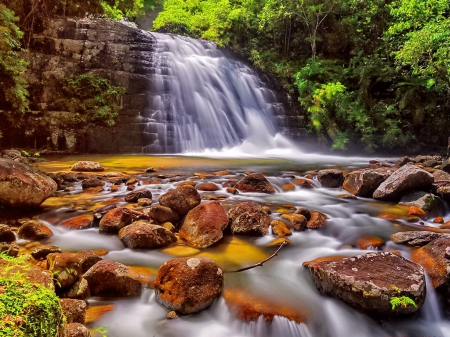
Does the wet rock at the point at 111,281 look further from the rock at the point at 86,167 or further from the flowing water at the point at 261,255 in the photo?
the rock at the point at 86,167

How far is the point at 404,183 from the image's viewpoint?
5.52 metres

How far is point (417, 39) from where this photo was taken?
963cm

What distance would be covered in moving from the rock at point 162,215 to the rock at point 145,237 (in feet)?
1.32

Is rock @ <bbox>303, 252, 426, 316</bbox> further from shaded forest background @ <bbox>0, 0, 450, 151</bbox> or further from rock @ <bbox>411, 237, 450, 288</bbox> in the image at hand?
shaded forest background @ <bbox>0, 0, 450, 151</bbox>

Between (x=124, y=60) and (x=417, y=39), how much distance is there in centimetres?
1164

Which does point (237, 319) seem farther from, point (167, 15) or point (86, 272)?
point (167, 15)

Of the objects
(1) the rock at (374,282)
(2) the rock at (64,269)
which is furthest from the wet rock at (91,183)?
(1) the rock at (374,282)

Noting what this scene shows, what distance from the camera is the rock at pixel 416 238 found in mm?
3631

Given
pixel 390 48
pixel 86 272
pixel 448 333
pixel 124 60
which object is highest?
pixel 390 48

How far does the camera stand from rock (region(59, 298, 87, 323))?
2.15 m

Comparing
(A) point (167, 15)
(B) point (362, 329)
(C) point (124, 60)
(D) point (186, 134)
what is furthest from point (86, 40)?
(B) point (362, 329)

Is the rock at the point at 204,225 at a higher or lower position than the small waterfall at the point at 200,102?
lower

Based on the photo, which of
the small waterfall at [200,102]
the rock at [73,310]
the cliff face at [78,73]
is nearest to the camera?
the rock at [73,310]

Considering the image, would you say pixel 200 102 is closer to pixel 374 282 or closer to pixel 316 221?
pixel 316 221
